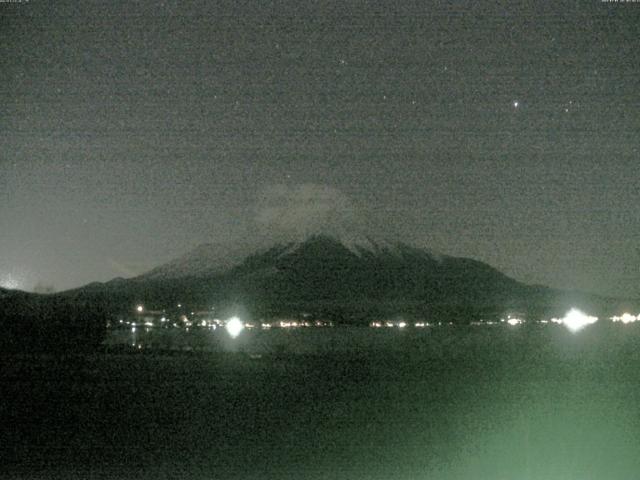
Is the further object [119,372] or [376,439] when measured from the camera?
[119,372]

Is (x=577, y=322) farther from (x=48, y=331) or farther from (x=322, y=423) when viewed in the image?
(x=322, y=423)

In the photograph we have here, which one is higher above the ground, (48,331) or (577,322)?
(577,322)

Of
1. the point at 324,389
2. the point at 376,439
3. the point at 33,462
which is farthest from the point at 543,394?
the point at 33,462

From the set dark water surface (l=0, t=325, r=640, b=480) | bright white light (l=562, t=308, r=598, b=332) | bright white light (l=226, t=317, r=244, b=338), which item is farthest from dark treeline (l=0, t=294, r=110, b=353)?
bright white light (l=562, t=308, r=598, b=332)

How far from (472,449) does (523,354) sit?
2480cm

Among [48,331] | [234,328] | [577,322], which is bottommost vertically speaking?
[48,331]

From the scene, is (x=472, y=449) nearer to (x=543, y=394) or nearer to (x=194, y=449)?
(x=194, y=449)

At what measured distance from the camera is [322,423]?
16609 millimetres

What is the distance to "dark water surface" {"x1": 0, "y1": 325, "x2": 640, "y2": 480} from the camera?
1239 cm

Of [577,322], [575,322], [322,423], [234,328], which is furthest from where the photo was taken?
[575,322]

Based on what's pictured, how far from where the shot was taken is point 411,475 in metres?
11.8

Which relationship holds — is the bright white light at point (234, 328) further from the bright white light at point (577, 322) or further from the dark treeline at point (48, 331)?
the bright white light at point (577, 322)

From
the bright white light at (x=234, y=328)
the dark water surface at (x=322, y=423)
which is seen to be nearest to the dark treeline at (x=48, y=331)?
the bright white light at (x=234, y=328)

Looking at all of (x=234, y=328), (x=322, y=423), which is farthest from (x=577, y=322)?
(x=322, y=423)
